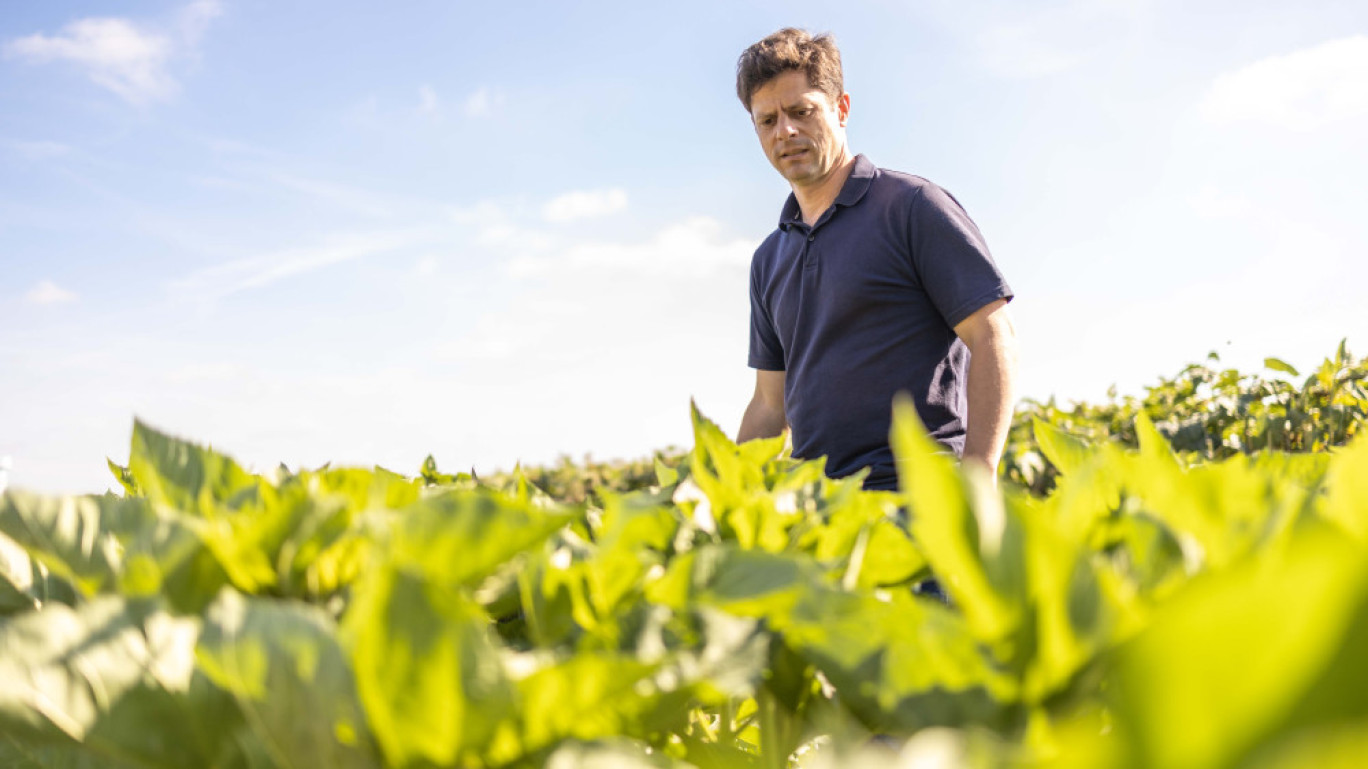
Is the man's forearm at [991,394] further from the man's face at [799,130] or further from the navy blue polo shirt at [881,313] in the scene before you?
the man's face at [799,130]

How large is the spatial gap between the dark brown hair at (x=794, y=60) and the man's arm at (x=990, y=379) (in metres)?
1.67

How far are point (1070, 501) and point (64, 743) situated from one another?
0.91 meters

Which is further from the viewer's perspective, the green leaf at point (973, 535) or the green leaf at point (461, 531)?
the green leaf at point (461, 531)

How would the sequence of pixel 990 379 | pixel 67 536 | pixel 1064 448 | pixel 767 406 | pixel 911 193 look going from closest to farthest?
1. pixel 67 536
2. pixel 1064 448
3. pixel 990 379
4. pixel 911 193
5. pixel 767 406

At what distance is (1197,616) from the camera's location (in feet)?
1.12

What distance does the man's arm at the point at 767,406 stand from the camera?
5066 mm

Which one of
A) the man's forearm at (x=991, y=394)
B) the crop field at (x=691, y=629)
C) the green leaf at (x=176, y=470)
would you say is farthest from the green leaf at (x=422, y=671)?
the man's forearm at (x=991, y=394)

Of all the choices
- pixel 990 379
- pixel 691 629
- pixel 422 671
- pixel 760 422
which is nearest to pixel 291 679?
pixel 422 671

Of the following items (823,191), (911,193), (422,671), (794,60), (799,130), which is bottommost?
(422,671)

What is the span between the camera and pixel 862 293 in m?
3.99

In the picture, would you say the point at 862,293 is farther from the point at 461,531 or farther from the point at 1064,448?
the point at 461,531

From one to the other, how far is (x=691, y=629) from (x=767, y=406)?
4.43 meters

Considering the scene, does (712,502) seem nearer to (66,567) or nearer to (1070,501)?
(1070,501)

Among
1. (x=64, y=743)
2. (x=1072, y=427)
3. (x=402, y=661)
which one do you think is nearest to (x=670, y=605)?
(x=402, y=661)
